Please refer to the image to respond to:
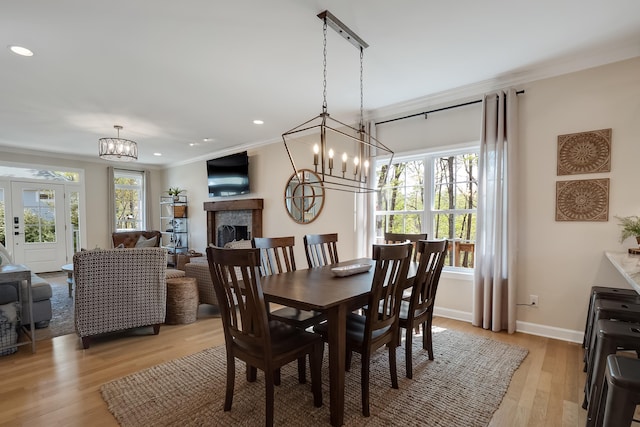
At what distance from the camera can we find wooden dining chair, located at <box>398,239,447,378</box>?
217cm

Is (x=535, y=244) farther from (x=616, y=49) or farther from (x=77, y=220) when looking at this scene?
(x=77, y=220)

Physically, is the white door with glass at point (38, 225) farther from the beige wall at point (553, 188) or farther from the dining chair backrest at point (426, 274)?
the dining chair backrest at point (426, 274)

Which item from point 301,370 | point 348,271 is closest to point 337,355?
point 301,370

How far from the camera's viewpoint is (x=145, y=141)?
570 cm

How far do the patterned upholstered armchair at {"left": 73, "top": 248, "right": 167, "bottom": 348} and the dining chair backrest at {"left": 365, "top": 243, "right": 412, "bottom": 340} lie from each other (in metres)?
2.29

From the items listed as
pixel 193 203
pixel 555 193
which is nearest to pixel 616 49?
pixel 555 193

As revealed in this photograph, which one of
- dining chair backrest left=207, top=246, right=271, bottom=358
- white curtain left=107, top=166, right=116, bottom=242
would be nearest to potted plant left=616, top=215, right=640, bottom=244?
dining chair backrest left=207, top=246, right=271, bottom=358

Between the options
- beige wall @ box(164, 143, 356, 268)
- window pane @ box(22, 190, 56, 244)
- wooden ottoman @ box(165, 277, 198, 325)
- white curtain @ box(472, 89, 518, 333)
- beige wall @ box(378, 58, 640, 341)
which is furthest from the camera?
window pane @ box(22, 190, 56, 244)

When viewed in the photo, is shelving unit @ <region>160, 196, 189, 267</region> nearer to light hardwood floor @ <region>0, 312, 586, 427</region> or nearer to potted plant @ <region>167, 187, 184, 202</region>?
potted plant @ <region>167, 187, 184, 202</region>

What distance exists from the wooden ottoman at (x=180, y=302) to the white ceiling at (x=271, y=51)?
2174mm

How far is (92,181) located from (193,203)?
225 centimetres

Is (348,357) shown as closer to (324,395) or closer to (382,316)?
(324,395)

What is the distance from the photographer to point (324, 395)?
6.88 feet

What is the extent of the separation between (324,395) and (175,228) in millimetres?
6508
